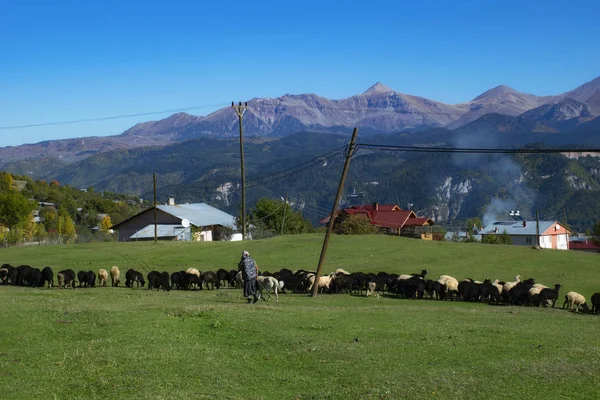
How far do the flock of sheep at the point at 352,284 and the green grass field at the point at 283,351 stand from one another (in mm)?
5219

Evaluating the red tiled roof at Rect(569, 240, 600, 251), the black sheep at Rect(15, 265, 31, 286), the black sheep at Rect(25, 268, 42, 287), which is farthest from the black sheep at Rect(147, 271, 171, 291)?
the red tiled roof at Rect(569, 240, 600, 251)

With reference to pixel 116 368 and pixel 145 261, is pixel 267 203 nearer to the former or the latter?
pixel 145 261

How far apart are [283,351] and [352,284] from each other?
816 inches

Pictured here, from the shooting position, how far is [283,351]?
16.2m

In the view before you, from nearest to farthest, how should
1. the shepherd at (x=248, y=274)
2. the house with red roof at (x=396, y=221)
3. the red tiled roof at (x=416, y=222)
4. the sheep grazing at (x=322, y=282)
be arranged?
the shepherd at (x=248, y=274) → the sheep grazing at (x=322, y=282) → the house with red roof at (x=396, y=221) → the red tiled roof at (x=416, y=222)

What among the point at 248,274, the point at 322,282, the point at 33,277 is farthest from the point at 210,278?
the point at 248,274

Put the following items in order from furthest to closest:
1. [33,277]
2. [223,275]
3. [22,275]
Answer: [223,275]
[22,275]
[33,277]

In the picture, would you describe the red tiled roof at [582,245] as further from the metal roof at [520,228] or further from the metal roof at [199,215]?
the metal roof at [199,215]

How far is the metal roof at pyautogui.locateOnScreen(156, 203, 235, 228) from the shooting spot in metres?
99.9

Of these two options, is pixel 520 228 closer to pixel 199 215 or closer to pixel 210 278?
pixel 199 215

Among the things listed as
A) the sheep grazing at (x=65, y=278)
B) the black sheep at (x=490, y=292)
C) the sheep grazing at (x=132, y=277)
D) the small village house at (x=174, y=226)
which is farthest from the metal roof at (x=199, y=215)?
the black sheep at (x=490, y=292)

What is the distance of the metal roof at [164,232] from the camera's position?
9304 cm

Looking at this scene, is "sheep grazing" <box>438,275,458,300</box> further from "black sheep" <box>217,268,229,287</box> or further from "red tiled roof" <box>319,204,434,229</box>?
"red tiled roof" <box>319,204,434,229</box>

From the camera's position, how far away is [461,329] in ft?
65.6
